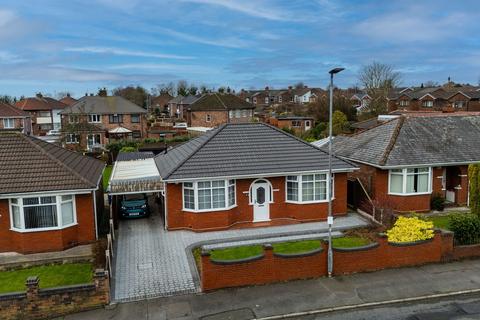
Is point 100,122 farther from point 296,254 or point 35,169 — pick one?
point 296,254

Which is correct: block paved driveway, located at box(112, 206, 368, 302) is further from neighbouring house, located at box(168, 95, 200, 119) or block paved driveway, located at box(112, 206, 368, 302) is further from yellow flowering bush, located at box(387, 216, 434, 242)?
neighbouring house, located at box(168, 95, 200, 119)

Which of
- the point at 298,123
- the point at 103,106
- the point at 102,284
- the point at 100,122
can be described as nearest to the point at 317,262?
the point at 102,284

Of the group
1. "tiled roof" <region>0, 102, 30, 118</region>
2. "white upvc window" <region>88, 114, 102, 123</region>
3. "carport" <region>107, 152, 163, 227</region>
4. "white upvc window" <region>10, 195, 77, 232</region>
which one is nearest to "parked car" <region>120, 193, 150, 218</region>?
"carport" <region>107, 152, 163, 227</region>

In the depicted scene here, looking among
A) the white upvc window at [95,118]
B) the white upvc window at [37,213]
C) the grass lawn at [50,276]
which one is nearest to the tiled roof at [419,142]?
the grass lawn at [50,276]

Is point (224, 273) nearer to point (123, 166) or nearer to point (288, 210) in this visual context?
point (288, 210)

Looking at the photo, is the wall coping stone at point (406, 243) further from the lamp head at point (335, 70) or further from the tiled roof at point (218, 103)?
the tiled roof at point (218, 103)

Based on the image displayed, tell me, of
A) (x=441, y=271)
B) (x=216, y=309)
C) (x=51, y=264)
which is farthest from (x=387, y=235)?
(x=51, y=264)

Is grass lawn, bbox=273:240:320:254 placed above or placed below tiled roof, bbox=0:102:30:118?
below
